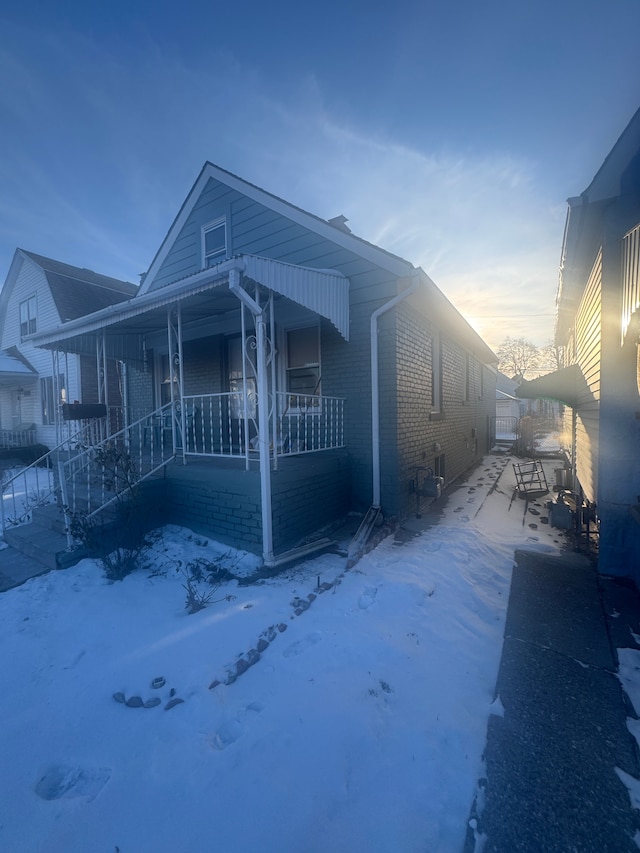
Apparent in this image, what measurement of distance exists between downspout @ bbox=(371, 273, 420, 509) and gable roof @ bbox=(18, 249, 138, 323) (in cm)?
1452

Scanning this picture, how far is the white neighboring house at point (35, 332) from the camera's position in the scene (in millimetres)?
14836

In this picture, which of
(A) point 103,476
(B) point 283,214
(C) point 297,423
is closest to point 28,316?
(A) point 103,476

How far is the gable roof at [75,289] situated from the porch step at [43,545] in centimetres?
1234

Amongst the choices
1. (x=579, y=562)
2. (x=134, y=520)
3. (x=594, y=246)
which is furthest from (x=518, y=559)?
(x=134, y=520)

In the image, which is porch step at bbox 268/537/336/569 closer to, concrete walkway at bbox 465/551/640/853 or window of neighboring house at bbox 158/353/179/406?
concrete walkway at bbox 465/551/640/853

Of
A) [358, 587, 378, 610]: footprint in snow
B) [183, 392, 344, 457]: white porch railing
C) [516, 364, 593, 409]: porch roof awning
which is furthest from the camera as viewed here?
[516, 364, 593, 409]: porch roof awning

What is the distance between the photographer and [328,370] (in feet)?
20.4

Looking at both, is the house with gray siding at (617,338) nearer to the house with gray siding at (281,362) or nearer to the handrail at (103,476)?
the house with gray siding at (281,362)

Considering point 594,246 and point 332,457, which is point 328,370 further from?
point 594,246

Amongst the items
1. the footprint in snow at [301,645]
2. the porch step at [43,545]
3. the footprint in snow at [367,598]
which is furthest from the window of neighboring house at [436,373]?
the porch step at [43,545]

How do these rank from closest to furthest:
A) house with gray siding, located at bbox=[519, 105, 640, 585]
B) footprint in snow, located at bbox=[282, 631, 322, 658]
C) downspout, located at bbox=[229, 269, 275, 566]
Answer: footprint in snow, located at bbox=[282, 631, 322, 658] < house with gray siding, located at bbox=[519, 105, 640, 585] < downspout, located at bbox=[229, 269, 275, 566]

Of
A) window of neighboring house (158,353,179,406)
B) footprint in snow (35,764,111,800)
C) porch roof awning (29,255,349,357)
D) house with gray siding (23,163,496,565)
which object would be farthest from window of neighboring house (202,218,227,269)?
footprint in snow (35,764,111,800)

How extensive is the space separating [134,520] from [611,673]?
527cm

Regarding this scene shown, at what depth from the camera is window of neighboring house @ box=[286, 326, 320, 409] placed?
6.36 meters
